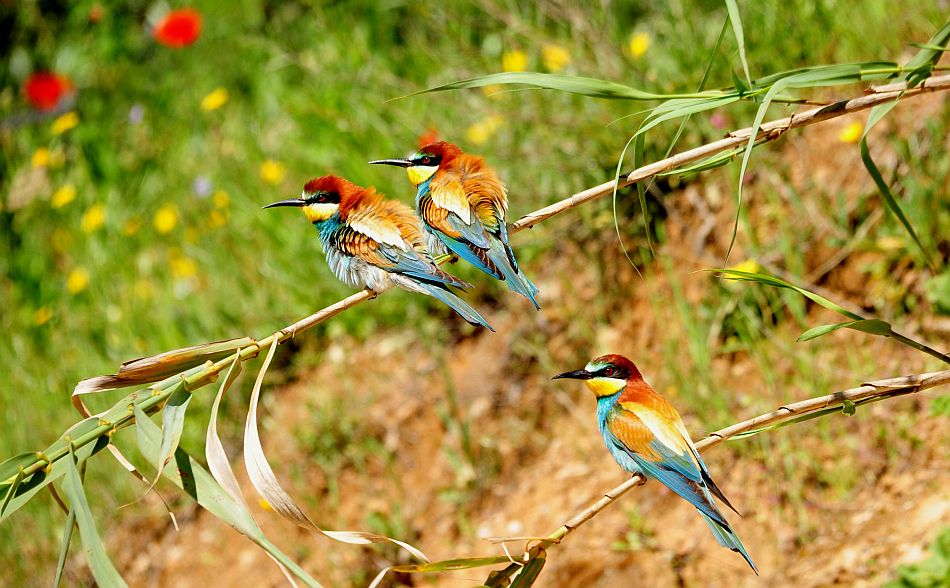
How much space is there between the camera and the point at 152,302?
12.2ft

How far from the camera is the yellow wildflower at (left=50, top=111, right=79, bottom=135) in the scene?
14.8 ft

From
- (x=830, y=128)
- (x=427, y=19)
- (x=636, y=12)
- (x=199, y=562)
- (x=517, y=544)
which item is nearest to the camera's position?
(x=517, y=544)

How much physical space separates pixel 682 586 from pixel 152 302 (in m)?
2.35

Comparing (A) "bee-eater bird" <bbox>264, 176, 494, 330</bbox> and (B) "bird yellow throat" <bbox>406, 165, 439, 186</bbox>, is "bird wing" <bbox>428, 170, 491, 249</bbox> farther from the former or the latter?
(B) "bird yellow throat" <bbox>406, 165, 439, 186</bbox>

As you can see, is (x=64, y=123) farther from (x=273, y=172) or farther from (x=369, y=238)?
(x=369, y=238)

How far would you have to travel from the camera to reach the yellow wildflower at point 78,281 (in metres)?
3.99

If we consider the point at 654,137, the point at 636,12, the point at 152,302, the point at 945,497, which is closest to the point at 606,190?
the point at 945,497

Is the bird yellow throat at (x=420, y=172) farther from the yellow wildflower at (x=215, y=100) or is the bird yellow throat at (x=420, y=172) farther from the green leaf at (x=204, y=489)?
the yellow wildflower at (x=215, y=100)

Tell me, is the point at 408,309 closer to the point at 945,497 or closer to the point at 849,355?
the point at 849,355

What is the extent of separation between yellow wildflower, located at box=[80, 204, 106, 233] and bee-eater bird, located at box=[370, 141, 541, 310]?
9.05 ft

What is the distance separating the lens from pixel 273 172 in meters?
3.70

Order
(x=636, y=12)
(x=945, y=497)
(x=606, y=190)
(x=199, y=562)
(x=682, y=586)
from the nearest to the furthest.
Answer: (x=606, y=190), (x=945, y=497), (x=682, y=586), (x=199, y=562), (x=636, y=12)

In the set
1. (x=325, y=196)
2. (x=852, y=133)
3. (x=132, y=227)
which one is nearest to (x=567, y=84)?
(x=325, y=196)

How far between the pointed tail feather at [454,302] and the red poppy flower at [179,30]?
3.35 m
